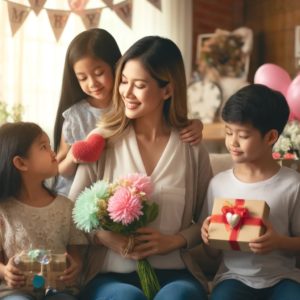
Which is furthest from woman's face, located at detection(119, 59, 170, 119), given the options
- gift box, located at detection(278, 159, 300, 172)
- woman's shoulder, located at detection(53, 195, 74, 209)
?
gift box, located at detection(278, 159, 300, 172)

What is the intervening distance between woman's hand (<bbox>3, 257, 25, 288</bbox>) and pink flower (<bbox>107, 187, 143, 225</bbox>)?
12.2 inches

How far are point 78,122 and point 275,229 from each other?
0.85 meters

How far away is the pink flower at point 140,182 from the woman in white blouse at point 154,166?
10 centimetres

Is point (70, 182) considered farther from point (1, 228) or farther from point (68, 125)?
point (1, 228)

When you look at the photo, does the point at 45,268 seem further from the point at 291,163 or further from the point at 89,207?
the point at 291,163

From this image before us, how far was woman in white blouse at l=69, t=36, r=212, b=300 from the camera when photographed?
181cm

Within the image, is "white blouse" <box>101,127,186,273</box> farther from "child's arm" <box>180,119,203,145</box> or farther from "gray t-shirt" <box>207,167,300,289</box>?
"gray t-shirt" <box>207,167,300,289</box>

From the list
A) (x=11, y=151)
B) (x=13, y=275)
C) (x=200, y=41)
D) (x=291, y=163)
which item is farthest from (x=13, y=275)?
(x=200, y=41)

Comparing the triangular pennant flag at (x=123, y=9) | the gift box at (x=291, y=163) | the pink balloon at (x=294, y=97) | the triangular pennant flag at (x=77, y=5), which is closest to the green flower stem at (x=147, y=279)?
the gift box at (x=291, y=163)

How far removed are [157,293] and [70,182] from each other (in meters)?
0.60

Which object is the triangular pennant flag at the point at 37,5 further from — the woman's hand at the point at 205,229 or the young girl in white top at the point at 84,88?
the woman's hand at the point at 205,229

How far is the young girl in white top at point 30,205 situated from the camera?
5.85ft

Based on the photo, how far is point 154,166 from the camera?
6.31 feet

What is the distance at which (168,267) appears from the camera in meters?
1.84
